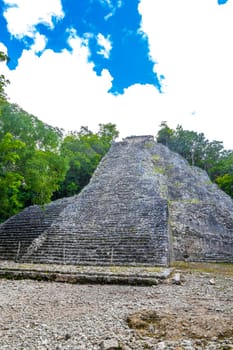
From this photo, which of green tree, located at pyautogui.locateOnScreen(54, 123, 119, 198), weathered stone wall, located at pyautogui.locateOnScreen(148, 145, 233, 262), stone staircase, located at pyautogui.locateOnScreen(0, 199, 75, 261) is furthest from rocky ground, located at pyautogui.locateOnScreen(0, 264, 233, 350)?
green tree, located at pyautogui.locateOnScreen(54, 123, 119, 198)

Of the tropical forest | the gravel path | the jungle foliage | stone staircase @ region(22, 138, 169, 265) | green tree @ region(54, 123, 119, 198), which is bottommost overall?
the gravel path

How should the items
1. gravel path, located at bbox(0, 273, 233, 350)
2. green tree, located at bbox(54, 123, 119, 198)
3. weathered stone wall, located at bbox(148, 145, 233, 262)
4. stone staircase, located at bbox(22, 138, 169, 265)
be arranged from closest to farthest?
gravel path, located at bbox(0, 273, 233, 350), stone staircase, located at bbox(22, 138, 169, 265), weathered stone wall, located at bbox(148, 145, 233, 262), green tree, located at bbox(54, 123, 119, 198)

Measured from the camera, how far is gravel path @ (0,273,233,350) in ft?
12.8

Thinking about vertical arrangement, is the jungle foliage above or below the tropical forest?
above

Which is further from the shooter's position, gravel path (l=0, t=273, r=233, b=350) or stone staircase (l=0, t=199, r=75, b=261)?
stone staircase (l=0, t=199, r=75, b=261)

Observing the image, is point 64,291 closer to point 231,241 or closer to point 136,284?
point 136,284

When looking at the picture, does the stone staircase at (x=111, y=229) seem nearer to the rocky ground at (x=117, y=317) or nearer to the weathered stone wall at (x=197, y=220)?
the weathered stone wall at (x=197, y=220)

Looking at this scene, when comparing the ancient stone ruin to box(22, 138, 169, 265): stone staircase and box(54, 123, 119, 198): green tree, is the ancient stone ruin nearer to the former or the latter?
box(22, 138, 169, 265): stone staircase

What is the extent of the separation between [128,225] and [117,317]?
7727mm

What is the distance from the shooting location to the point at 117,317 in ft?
16.2

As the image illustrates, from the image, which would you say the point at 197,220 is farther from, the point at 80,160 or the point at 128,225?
the point at 80,160

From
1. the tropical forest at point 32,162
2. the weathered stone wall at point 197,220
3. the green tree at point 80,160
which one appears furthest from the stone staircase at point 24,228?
the weathered stone wall at point 197,220

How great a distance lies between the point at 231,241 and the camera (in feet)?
46.2

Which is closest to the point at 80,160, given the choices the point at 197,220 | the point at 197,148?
the point at 197,220
